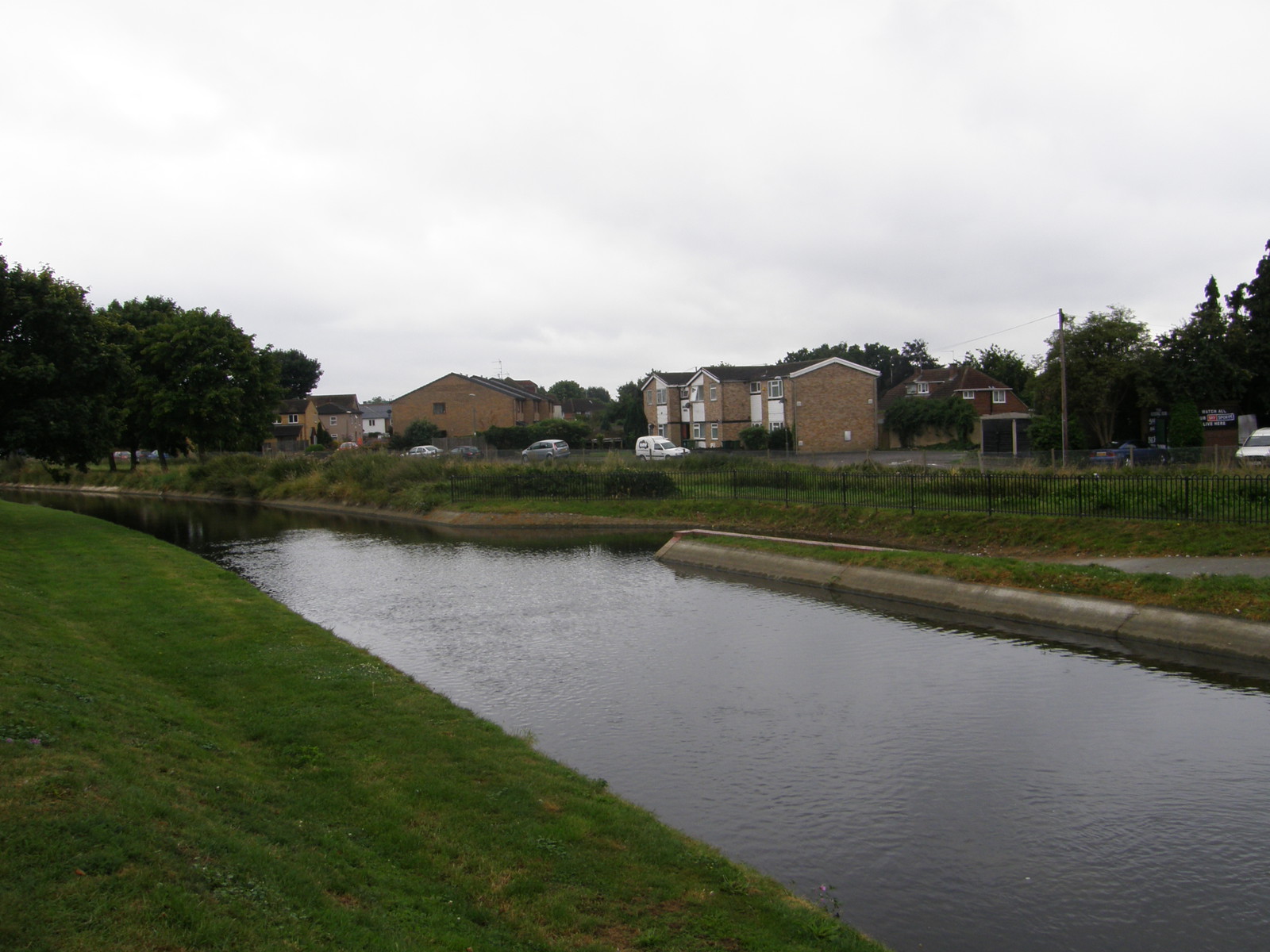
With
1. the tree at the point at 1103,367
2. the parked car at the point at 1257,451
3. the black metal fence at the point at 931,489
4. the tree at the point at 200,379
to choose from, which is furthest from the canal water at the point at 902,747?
the tree at the point at 200,379

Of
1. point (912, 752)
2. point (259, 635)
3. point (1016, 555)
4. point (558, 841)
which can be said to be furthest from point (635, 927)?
point (1016, 555)

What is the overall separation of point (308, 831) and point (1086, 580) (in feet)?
60.3

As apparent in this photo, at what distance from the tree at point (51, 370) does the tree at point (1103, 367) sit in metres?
45.9

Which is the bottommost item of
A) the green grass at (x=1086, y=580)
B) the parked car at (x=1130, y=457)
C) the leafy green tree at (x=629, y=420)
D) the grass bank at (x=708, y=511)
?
the green grass at (x=1086, y=580)

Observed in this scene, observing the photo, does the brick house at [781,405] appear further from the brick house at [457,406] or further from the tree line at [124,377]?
the tree line at [124,377]

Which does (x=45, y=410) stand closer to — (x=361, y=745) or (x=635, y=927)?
(x=361, y=745)

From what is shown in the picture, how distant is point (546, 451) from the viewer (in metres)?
64.5

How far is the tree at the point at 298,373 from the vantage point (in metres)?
136

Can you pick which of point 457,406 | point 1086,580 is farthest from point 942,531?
point 457,406

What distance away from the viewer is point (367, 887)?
7027mm

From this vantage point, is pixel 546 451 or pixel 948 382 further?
pixel 948 382

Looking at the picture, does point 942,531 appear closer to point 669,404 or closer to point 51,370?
point 51,370

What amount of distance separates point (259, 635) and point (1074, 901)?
1342 centimetres

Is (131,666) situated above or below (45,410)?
below
